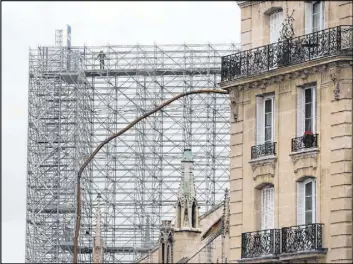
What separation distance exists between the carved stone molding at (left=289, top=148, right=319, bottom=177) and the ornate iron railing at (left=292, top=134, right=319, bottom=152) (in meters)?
0.15

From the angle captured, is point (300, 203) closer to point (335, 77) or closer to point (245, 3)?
point (335, 77)

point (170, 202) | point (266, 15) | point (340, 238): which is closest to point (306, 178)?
point (340, 238)

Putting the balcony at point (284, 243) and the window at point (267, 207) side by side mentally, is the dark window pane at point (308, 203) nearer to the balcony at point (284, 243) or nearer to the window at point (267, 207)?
the balcony at point (284, 243)

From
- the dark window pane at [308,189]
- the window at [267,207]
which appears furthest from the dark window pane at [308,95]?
the window at [267,207]

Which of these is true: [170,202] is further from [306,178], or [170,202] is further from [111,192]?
[306,178]

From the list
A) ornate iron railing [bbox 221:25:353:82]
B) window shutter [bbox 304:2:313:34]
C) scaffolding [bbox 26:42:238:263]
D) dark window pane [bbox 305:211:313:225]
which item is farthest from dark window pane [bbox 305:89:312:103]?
scaffolding [bbox 26:42:238:263]

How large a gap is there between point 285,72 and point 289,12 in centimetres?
207

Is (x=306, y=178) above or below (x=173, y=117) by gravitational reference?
below

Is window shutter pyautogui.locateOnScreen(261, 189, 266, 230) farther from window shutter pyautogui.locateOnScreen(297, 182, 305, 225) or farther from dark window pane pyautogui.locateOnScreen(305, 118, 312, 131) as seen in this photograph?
dark window pane pyautogui.locateOnScreen(305, 118, 312, 131)

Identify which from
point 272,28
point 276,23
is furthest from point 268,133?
point 276,23

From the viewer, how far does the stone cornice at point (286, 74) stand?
45.7 m

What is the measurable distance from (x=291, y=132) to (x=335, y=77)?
2.48 metres

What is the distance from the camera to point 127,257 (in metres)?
93.6

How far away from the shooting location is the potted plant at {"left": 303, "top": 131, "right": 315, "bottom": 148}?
46.5 metres
